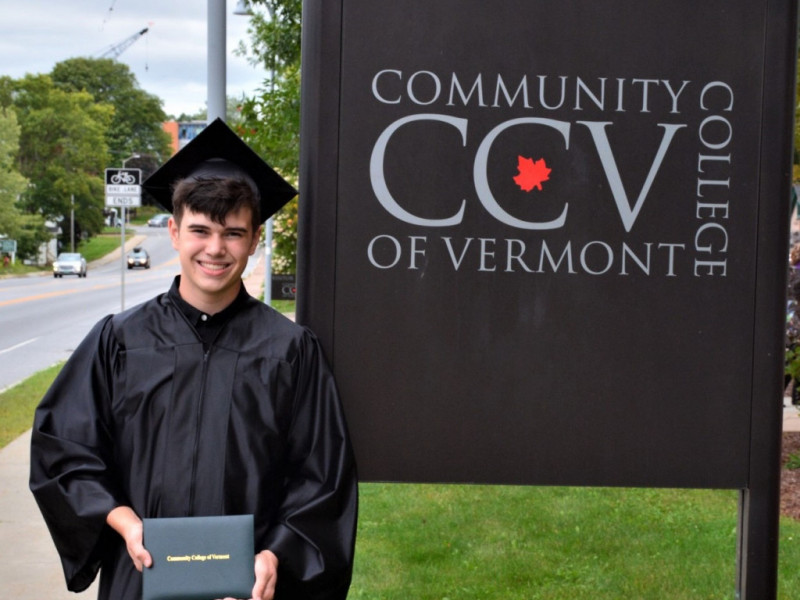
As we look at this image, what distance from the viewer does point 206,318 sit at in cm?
292

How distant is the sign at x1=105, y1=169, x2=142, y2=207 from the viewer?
19828mm

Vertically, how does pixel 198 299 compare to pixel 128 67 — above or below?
below

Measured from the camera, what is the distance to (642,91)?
3270 millimetres

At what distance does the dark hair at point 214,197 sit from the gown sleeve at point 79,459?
37cm

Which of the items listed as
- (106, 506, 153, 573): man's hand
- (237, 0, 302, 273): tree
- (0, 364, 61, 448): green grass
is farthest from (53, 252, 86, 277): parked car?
(106, 506, 153, 573): man's hand

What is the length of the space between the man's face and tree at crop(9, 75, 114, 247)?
274 ft

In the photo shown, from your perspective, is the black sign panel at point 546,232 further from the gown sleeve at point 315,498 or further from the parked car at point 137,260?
the parked car at point 137,260

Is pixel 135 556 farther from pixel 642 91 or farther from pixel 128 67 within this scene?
pixel 128 67

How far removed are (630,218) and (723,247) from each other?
0.97 ft

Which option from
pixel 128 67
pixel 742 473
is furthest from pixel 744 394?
Result: pixel 128 67

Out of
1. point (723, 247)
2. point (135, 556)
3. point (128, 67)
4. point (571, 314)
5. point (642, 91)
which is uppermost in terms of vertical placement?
point (128, 67)

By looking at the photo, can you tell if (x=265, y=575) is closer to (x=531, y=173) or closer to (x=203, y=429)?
(x=203, y=429)

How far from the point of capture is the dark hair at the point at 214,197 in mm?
2914

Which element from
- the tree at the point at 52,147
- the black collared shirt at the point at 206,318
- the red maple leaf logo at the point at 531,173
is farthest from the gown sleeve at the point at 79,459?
the tree at the point at 52,147
